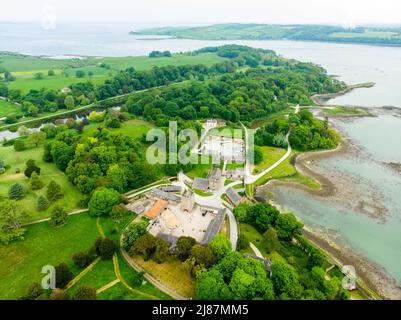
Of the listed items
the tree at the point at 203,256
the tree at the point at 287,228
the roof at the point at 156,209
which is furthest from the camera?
the roof at the point at 156,209

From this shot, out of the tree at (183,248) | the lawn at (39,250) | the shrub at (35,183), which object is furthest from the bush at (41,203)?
the tree at (183,248)

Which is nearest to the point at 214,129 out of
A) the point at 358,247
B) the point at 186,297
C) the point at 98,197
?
the point at 98,197

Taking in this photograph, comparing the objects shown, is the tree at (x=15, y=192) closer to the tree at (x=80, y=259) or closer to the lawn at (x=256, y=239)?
the tree at (x=80, y=259)

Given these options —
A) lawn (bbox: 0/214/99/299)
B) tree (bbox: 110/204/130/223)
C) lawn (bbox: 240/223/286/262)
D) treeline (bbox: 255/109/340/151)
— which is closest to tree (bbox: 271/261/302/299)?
lawn (bbox: 240/223/286/262)

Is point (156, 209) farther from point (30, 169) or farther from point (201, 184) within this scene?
point (30, 169)

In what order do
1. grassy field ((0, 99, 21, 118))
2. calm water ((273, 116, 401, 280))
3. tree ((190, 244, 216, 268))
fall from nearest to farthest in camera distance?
tree ((190, 244, 216, 268)), calm water ((273, 116, 401, 280)), grassy field ((0, 99, 21, 118))

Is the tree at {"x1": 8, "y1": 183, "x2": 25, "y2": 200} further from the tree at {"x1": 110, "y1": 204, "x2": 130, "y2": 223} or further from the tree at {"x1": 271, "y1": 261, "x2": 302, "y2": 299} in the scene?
the tree at {"x1": 271, "y1": 261, "x2": 302, "y2": 299}

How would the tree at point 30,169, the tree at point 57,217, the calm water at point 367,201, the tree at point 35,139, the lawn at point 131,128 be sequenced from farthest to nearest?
the lawn at point 131,128, the tree at point 35,139, the tree at point 30,169, the tree at point 57,217, the calm water at point 367,201
